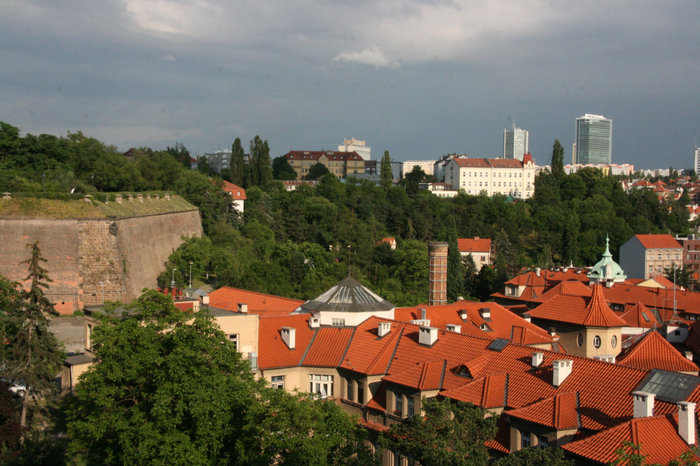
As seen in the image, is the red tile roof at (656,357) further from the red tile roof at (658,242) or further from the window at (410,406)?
the red tile roof at (658,242)

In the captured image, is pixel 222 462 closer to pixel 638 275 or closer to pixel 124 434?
pixel 124 434

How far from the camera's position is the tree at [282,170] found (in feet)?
360

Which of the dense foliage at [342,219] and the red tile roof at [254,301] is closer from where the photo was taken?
the red tile roof at [254,301]

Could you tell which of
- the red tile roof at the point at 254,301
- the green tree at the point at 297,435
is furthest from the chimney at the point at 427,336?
the red tile roof at the point at 254,301

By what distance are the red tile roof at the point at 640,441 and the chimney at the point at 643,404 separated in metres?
0.37

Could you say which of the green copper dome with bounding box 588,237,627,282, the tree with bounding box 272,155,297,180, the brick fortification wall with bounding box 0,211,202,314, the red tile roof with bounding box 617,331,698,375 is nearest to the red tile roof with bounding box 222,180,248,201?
the brick fortification wall with bounding box 0,211,202,314

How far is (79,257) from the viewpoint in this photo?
39.2m

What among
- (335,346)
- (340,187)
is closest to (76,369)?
(335,346)

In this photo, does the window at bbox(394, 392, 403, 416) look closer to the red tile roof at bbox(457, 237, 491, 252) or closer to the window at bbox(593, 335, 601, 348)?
the window at bbox(593, 335, 601, 348)

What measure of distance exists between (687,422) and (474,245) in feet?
223

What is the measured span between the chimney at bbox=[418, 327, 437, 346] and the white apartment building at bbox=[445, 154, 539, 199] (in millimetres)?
85916

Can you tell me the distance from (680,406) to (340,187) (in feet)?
229

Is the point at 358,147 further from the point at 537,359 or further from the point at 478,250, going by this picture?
the point at 537,359

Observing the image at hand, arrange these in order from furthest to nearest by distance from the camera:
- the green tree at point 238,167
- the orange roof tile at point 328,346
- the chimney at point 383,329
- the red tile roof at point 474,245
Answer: the red tile roof at point 474,245 → the green tree at point 238,167 → the chimney at point 383,329 → the orange roof tile at point 328,346
